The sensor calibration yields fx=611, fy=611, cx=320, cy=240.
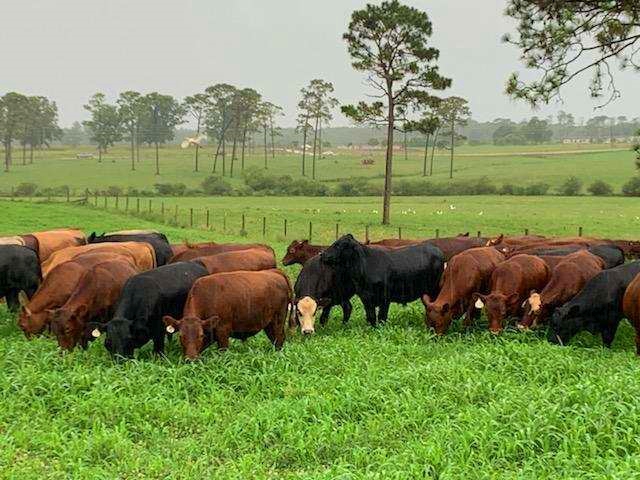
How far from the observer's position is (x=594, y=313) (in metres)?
8.95

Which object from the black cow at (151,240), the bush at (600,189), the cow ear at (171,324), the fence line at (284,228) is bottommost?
the fence line at (284,228)

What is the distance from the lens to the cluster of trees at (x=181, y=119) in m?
76.2

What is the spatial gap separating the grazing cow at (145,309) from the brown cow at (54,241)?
5.62 m

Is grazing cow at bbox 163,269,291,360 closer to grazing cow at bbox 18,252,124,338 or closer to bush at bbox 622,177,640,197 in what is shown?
grazing cow at bbox 18,252,124,338

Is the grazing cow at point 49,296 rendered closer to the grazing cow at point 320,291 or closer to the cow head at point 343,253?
the grazing cow at point 320,291

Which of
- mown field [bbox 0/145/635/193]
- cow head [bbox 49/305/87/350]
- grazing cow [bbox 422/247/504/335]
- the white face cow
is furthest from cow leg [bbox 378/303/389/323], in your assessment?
mown field [bbox 0/145/635/193]

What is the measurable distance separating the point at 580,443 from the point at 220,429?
11.1 ft

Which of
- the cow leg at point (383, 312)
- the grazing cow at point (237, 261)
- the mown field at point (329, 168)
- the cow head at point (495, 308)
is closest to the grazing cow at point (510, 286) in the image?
the cow head at point (495, 308)

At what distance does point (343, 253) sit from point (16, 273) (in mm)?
5928

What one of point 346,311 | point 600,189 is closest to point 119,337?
point 346,311

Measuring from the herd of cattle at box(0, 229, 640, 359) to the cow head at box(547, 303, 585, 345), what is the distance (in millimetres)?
16

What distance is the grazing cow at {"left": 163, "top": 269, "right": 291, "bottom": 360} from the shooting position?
25.9ft

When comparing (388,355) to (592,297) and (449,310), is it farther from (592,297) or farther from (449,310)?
(592,297)

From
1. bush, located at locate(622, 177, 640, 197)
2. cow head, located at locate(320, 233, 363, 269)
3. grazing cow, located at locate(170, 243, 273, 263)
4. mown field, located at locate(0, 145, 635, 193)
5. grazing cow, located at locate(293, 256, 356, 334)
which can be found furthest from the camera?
mown field, located at locate(0, 145, 635, 193)
